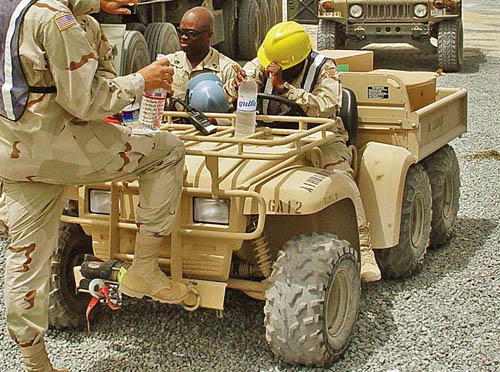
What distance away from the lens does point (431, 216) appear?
597 centimetres

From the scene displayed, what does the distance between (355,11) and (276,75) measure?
11.6 meters

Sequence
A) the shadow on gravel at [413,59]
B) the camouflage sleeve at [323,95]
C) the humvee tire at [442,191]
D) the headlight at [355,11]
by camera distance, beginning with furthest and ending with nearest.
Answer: the shadow on gravel at [413,59] → the headlight at [355,11] → the humvee tire at [442,191] → the camouflage sleeve at [323,95]

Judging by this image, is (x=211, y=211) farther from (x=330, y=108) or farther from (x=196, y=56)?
(x=196, y=56)

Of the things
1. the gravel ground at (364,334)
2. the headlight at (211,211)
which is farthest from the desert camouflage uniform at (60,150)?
the gravel ground at (364,334)

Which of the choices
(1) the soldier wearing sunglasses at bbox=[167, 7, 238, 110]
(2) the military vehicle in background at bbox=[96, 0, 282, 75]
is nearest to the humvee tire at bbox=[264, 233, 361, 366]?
(1) the soldier wearing sunglasses at bbox=[167, 7, 238, 110]

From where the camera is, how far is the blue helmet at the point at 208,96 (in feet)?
16.7

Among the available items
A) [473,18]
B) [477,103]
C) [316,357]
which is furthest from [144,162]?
[473,18]

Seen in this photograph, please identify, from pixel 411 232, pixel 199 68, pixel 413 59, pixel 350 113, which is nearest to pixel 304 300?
pixel 350 113

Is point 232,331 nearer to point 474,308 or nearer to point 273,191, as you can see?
point 273,191

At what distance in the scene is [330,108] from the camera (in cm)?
505

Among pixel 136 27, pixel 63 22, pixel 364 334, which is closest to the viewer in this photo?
pixel 63 22

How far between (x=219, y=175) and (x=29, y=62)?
1.13 m

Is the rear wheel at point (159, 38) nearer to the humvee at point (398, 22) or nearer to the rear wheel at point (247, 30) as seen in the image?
the humvee at point (398, 22)

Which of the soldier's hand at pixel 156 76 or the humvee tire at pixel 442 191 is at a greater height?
the soldier's hand at pixel 156 76
